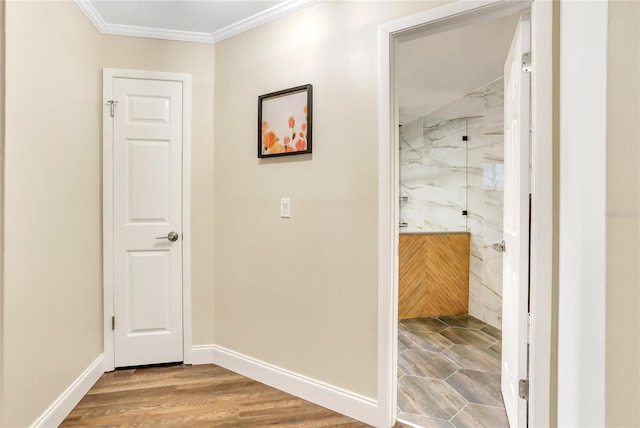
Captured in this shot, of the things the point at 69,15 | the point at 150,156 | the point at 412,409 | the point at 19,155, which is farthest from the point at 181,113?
the point at 412,409

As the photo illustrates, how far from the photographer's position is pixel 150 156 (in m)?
2.50

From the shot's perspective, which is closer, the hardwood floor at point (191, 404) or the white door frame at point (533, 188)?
the white door frame at point (533, 188)

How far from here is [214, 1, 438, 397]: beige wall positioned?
1.89 m

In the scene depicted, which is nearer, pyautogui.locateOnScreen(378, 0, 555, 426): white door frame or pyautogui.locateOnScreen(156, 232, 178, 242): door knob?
pyautogui.locateOnScreen(378, 0, 555, 426): white door frame

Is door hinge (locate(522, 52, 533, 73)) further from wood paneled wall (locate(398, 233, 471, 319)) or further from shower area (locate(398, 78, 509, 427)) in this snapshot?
wood paneled wall (locate(398, 233, 471, 319))

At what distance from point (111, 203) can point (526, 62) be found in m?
2.60

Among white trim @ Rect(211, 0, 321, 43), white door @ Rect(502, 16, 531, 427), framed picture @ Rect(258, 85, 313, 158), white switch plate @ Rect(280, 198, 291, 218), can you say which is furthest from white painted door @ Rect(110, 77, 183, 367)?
white door @ Rect(502, 16, 531, 427)

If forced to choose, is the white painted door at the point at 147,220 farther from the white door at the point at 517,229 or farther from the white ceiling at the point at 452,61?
the white door at the point at 517,229

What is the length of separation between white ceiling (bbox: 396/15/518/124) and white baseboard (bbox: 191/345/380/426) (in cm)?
189

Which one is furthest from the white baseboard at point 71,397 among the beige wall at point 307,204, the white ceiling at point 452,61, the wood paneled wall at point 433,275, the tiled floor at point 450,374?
the wood paneled wall at point 433,275

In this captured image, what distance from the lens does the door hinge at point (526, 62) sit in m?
1.56

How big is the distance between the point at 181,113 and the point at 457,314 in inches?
135

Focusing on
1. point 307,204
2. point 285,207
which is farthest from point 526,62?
point 285,207

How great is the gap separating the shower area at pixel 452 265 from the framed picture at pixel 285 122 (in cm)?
144
